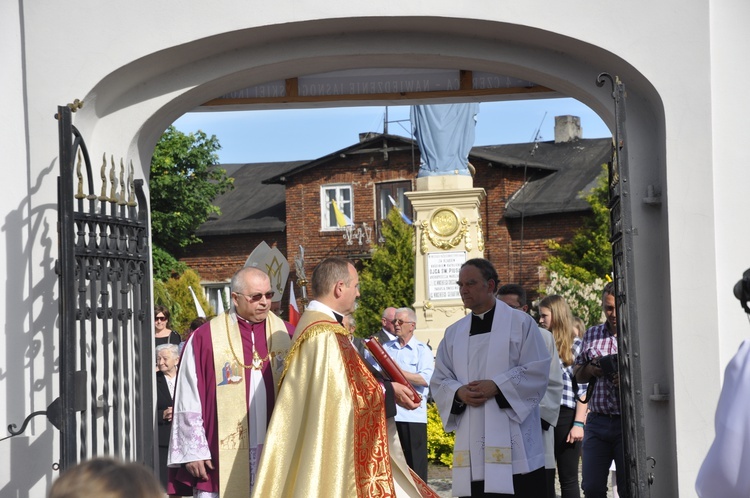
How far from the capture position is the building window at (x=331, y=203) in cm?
4234

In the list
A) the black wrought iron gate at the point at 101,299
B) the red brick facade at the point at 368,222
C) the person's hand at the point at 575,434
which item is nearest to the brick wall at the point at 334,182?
the red brick facade at the point at 368,222

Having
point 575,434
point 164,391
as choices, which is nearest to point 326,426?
point 575,434

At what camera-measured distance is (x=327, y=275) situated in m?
6.55

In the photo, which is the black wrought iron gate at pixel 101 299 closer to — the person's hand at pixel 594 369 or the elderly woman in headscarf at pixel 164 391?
the elderly woman in headscarf at pixel 164 391

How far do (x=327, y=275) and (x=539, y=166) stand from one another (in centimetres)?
3464

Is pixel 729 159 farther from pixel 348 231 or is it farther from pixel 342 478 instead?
pixel 348 231

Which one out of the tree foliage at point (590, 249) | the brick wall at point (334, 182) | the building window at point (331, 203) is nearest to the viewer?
the tree foliage at point (590, 249)

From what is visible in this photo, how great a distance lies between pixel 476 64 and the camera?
25.3 ft

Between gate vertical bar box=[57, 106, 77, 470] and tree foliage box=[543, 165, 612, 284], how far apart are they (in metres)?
27.5

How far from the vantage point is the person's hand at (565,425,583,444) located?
8820 millimetres

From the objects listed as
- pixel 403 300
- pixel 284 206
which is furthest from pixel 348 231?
pixel 403 300

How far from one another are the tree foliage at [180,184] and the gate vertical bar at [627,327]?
27.8 m

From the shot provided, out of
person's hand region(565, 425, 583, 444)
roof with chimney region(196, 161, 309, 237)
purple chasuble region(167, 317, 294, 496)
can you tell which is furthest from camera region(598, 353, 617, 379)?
roof with chimney region(196, 161, 309, 237)

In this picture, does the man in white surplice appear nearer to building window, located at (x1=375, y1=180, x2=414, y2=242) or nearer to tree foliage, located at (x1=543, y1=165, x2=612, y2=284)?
tree foliage, located at (x1=543, y1=165, x2=612, y2=284)
